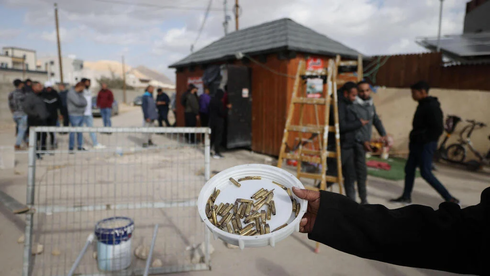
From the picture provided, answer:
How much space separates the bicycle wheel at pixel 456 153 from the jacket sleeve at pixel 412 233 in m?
9.22

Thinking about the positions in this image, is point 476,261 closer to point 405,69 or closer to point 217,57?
point 217,57

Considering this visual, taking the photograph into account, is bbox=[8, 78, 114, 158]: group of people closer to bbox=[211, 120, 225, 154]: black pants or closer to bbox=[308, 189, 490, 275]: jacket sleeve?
bbox=[211, 120, 225, 154]: black pants

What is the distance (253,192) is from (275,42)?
834 cm

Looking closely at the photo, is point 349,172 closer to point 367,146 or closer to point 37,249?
point 367,146

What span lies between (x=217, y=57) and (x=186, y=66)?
2.74m

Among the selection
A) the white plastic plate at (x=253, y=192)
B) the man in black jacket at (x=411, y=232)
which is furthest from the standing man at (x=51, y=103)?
the man in black jacket at (x=411, y=232)

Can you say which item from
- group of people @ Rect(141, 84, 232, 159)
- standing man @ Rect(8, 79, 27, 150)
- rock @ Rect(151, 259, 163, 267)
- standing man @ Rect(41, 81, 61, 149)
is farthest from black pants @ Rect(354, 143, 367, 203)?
standing man @ Rect(8, 79, 27, 150)

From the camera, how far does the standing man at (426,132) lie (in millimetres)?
5133

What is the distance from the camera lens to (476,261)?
124 cm

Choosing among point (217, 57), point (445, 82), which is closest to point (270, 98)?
point (217, 57)

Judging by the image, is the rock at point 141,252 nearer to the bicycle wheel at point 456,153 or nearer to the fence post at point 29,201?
the fence post at point 29,201

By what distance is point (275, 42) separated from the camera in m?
9.31

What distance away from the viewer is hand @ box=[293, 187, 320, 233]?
5.20 ft

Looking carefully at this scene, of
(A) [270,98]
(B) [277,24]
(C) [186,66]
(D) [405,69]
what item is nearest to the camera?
(A) [270,98]
